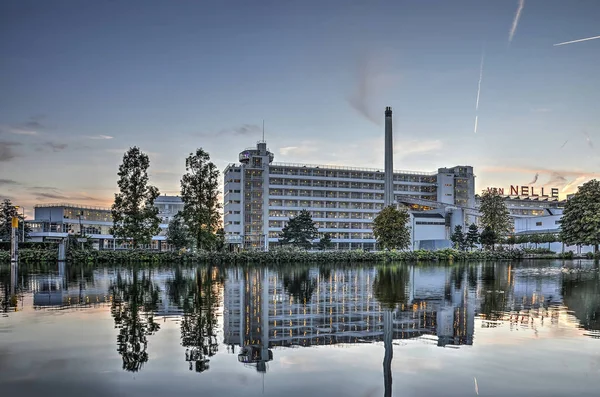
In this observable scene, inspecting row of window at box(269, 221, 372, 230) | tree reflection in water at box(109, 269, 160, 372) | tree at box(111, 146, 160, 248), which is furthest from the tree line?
row of window at box(269, 221, 372, 230)

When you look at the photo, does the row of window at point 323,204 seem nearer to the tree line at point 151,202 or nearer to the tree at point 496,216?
the tree at point 496,216

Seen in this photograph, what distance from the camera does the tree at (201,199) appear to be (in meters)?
67.4

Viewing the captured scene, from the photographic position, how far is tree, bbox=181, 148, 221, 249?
67.4 metres

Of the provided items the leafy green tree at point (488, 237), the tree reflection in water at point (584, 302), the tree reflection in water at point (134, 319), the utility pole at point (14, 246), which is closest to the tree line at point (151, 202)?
the utility pole at point (14, 246)

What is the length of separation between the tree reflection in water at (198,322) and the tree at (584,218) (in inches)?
2788

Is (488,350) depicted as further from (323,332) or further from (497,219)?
(497,219)

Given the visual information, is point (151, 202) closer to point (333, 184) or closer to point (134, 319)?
point (134, 319)

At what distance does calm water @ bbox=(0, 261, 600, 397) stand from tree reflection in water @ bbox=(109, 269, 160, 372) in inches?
2.0

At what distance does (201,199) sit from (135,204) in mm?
8311

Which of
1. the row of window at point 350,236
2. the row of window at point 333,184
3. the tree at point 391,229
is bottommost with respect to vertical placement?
the row of window at point 350,236

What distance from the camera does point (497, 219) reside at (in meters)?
108

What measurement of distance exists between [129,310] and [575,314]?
1621 cm

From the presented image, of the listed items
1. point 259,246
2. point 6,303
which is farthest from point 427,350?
point 259,246

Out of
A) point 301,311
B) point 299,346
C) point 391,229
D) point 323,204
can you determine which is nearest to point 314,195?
point 323,204
